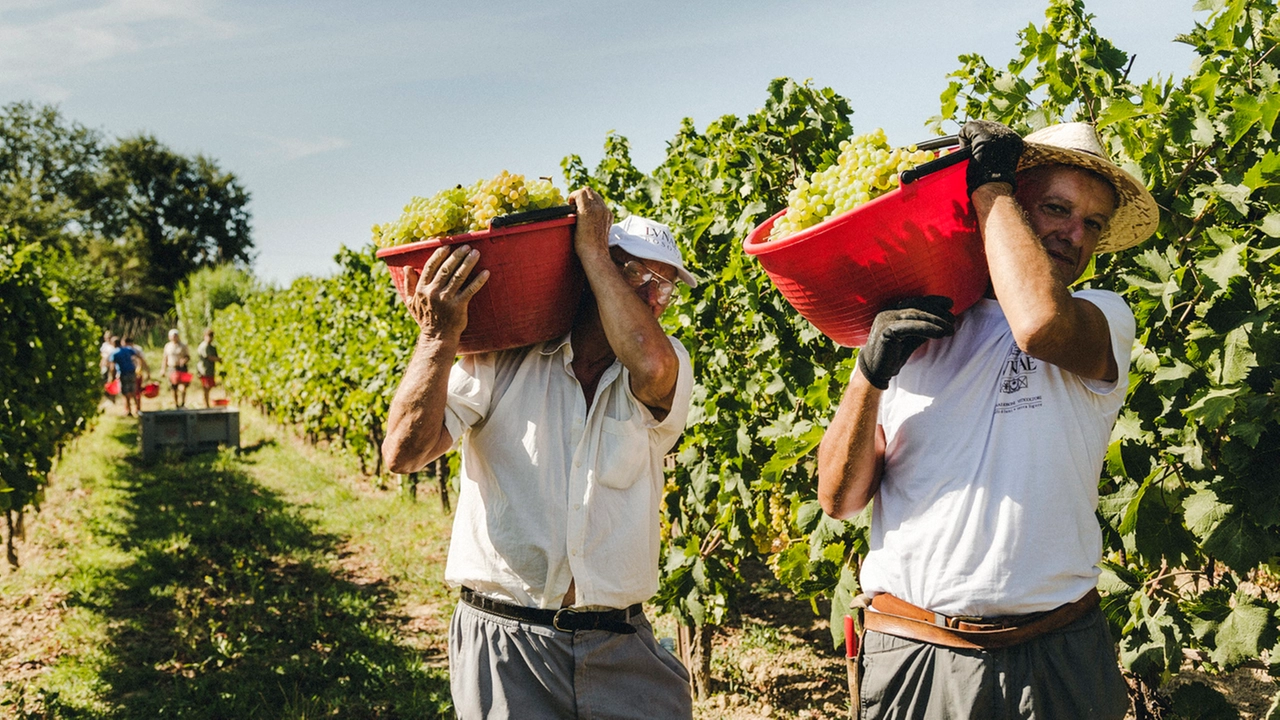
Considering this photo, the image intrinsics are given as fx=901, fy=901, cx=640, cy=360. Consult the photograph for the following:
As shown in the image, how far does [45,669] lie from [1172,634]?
227 inches

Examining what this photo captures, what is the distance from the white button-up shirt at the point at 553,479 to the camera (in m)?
2.12

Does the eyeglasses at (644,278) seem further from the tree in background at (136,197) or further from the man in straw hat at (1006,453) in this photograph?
the tree in background at (136,197)

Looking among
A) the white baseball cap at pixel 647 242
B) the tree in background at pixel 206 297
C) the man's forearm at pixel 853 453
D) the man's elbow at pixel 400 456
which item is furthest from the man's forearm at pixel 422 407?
the tree in background at pixel 206 297

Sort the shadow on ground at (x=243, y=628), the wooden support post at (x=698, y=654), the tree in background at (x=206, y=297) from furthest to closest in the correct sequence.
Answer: the tree in background at (x=206, y=297)
the shadow on ground at (x=243, y=628)
the wooden support post at (x=698, y=654)

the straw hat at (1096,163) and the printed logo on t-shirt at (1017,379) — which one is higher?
the straw hat at (1096,163)

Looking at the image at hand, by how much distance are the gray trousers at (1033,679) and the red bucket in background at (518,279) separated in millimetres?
1096

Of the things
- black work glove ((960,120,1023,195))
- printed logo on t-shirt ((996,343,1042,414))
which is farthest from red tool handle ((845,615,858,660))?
black work glove ((960,120,1023,195))

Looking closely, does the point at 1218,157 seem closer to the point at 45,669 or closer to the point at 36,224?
the point at 45,669

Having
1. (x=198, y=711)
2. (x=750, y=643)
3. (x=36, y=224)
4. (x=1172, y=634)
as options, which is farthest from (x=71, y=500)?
(x=36, y=224)

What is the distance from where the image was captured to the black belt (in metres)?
2.12

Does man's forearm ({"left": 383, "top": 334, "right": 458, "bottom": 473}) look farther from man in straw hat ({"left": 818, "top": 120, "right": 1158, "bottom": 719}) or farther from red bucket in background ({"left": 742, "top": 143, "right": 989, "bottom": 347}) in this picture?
man in straw hat ({"left": 818, "top": 120, "right": 1158, "bottom": 719})

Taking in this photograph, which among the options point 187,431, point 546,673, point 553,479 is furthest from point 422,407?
point 187,431

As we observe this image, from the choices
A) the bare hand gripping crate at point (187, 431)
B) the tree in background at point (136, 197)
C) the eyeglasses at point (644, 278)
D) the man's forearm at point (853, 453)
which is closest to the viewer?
the man's forearm at point (853, 453)

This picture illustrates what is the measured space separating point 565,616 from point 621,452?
1.33 ft
